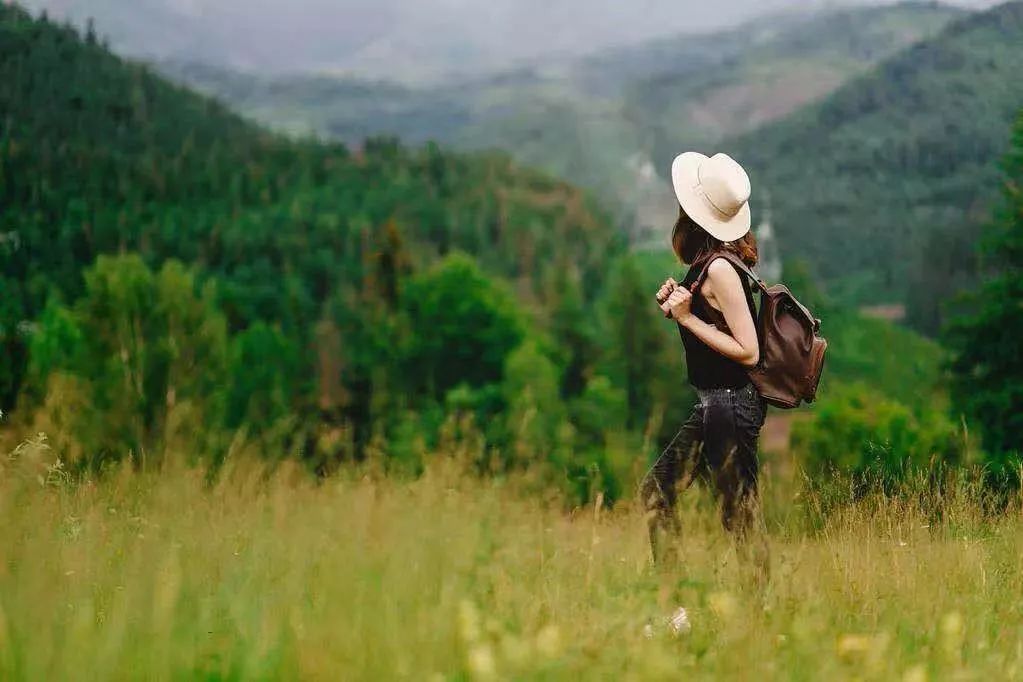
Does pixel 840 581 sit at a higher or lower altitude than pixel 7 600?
lower

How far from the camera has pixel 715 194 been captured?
422 centimetres

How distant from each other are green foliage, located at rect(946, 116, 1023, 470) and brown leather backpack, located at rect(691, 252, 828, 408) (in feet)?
59.8

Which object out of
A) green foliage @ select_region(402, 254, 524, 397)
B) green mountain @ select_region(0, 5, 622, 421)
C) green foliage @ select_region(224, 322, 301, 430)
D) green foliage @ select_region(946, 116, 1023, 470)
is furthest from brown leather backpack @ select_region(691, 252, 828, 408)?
green foliage @ select_region(402, 254, 524, 397)

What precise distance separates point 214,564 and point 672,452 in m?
1.93

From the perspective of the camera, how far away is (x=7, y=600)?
9.84 feet

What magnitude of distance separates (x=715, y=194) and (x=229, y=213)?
156 meters

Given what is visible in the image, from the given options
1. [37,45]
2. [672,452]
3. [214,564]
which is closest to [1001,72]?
[37,45]

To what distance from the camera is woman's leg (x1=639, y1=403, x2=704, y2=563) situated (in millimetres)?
4379

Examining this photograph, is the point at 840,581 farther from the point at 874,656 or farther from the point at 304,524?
the point at 304,524

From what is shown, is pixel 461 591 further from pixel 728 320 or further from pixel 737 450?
pixel 728 320

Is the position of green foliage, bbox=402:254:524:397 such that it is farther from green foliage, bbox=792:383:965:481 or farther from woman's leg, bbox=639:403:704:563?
woman's leg, bbox=639:403:704:563

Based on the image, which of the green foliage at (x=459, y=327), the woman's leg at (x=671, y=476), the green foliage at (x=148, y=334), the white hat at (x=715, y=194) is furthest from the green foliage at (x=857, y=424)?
the white hat at (x=715, y=194)

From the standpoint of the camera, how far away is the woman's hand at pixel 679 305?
13.4ft

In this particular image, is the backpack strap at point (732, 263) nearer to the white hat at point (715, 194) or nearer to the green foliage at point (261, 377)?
the white hat at point (715, 194)
